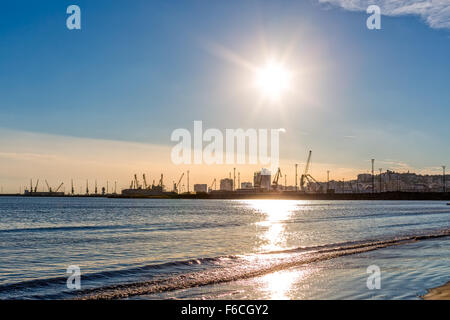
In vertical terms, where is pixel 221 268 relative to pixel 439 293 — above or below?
below

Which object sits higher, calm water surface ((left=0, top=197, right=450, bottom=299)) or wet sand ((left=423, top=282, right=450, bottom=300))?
wet sand ((left=423, top=282, right=450, bottom=300))

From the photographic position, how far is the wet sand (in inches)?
566

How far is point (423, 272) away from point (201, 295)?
10836mm

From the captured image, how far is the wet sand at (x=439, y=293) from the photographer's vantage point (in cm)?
1439

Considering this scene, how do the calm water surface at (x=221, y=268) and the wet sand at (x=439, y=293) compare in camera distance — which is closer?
the wet sand at (x=439, y=293)

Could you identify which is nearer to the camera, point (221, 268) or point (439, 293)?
point (439, 293)

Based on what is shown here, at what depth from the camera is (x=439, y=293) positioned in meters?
15.2

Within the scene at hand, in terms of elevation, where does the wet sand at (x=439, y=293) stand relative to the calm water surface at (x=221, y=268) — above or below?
above

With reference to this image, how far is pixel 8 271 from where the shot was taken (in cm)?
2245

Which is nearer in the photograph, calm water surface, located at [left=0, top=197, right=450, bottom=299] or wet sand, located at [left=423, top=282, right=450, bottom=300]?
wet sand, located at [left=423, top=282, right=450, bottom=300]
